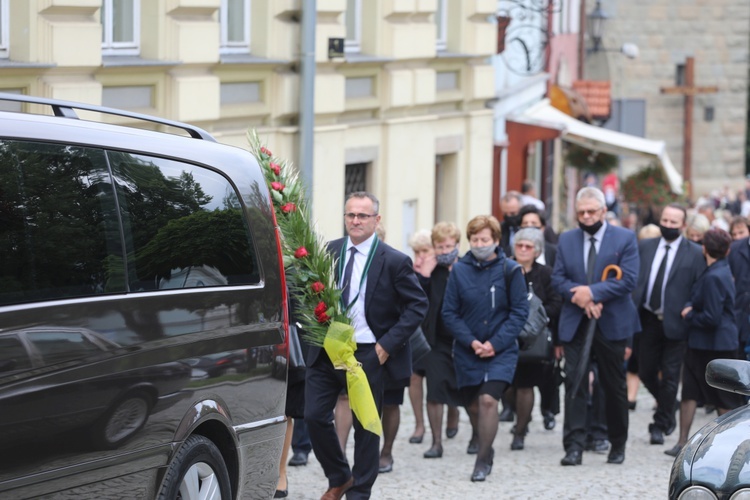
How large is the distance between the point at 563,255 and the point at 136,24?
158 inches

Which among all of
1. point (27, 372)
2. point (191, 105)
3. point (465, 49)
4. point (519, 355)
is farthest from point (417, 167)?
point (27, 372)

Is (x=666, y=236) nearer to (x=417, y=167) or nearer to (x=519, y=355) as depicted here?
(x=519, y=355)

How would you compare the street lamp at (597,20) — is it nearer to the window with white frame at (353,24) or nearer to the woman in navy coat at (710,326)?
the window with white frame at (353,24)

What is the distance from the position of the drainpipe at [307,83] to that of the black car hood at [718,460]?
26.1 ft

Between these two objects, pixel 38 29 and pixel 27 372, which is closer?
pixel 27 372

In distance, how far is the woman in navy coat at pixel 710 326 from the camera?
11.5m

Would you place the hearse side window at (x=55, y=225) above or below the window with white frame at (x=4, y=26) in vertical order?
below

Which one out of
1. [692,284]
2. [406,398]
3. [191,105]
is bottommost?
[406,398]

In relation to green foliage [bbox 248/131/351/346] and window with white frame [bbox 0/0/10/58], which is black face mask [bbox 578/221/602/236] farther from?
window with white frame [bbox 0/0/10/58]

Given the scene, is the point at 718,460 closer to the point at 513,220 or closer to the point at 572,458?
the point at 572,458

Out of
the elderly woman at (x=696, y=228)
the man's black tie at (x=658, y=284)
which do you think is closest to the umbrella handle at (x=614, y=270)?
the man's black tie at (x=658, y=284)

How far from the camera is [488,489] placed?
33.1ft

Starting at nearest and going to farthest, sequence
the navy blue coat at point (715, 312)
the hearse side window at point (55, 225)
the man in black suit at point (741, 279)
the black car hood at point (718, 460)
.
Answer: the hearse side window at point (55, 225) → the black car hood at point (718, 460) → the navy blue coat at point (715, 312) → the man in black suit at point (741, 279)

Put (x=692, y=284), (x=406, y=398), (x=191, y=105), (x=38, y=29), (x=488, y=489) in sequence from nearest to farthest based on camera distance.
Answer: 1. (x=488, y=489)
2. (x=38, y=29)
3. (x=692, y=284)
4. (x=191, y=105)
5. (x=406, y=398)
